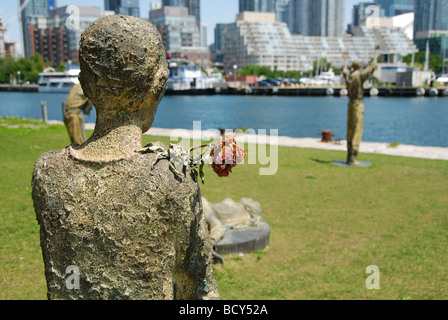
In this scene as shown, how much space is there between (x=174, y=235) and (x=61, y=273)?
0.67m

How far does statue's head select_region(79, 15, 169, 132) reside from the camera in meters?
2.41

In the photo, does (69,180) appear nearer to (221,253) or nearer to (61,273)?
(61,273)

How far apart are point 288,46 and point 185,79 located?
84.7m

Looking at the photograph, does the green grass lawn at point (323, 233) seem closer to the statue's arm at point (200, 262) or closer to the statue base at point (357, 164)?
the statue base at point (357, 164)

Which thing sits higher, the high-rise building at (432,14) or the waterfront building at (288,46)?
the high-rise building at (432,14)

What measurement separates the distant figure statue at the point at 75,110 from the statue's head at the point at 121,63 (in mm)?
8574

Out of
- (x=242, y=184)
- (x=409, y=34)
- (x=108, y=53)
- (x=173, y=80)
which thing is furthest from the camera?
(x=409, y=34)

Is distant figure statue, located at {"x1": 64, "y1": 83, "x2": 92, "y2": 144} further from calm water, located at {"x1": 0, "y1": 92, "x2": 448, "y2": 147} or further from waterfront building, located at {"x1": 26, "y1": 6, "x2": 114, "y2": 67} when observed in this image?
waterfront building, located at {"x1": 26, "y1": 6, "x2": 114, "y2": 67}

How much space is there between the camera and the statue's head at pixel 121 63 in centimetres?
241

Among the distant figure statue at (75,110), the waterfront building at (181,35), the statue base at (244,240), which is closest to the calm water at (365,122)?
the distant figure statue at (75,110)

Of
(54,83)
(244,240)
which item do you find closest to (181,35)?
(54,83)

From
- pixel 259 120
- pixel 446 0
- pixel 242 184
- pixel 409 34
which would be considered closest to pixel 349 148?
pixel 242 184

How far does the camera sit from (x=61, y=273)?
→ 2.59 meters

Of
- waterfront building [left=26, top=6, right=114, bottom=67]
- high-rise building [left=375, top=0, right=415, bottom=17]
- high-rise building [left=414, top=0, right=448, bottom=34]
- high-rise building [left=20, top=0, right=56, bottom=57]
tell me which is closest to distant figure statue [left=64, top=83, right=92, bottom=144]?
waterfront building [left=26, top=6, right=114, bottom=67]
